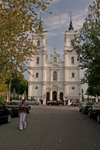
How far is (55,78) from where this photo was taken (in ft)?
190

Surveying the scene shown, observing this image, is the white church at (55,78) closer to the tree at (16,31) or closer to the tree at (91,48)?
the tree at (91,48)

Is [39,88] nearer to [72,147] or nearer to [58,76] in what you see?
[58,76]

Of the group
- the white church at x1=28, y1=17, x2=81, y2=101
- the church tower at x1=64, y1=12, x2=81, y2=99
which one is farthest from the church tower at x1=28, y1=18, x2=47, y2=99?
the church tower at x1=64, y1=12, x2=81, y2=99

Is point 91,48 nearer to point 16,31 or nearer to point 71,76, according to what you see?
point 16,31

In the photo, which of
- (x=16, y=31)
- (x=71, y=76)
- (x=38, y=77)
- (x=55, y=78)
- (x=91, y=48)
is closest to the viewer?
(x=16, y=31)

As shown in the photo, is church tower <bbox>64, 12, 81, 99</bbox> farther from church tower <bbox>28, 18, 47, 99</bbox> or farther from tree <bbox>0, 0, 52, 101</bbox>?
tree <bbox>0, 0, 52, 101</bbox>

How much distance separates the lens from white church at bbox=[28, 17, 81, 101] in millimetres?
55656

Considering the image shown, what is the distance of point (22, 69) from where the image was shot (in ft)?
41.4

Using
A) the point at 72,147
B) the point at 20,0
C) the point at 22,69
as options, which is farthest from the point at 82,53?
the point at 72,147

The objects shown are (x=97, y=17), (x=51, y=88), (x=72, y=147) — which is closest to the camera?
(x=72, y=147)

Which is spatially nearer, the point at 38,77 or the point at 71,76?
the point at 71,76

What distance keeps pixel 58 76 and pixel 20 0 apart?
157 feet

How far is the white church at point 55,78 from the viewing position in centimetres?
5566

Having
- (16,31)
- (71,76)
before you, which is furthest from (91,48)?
(71,76)
